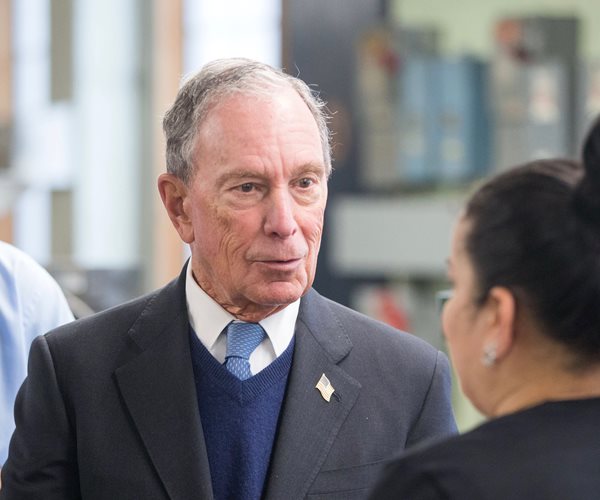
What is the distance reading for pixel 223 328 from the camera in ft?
5.94

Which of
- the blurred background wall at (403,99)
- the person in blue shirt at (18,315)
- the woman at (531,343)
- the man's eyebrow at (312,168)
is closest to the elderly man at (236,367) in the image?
the man's eyebrow at (312,168)

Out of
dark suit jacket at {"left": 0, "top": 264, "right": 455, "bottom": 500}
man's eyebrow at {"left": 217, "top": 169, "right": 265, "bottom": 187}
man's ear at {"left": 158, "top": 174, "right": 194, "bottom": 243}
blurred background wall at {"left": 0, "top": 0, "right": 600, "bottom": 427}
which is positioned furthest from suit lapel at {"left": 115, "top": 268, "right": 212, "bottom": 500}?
blurred background wall at {"left": 0, "top": 0, "right": 600, "bottom": 427}

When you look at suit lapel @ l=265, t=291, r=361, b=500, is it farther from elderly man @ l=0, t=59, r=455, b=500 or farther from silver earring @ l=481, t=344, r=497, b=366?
silver earring @ l=481, t=344, r=497, b=366

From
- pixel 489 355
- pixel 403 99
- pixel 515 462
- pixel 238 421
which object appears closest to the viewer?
pixel 515 462

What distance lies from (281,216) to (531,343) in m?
0.62

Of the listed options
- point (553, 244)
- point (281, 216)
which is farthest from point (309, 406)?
point (553, 244)

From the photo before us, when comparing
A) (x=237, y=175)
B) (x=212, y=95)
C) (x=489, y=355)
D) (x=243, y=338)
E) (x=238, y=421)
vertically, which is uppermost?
(x=212, y=95)

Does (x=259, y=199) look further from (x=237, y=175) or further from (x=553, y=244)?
(x=553, y=244)

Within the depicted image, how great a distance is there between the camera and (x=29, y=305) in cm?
210

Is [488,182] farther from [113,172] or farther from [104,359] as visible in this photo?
[113,172]

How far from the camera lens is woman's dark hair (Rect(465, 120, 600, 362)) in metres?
1.16

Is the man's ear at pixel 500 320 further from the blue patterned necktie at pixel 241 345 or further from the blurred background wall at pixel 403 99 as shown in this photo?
the blurred background wall at pixel 403 99

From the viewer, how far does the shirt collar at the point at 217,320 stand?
1.81 metres

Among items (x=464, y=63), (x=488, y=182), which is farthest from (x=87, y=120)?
(x=488, y=182)
